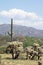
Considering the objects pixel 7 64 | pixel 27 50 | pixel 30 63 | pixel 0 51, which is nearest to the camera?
pixel 7 64

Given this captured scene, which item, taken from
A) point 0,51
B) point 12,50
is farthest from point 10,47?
point 0,51

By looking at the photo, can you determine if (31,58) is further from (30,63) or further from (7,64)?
(7,64)

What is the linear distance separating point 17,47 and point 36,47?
200 cm

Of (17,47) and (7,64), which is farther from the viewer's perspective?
(17,47)

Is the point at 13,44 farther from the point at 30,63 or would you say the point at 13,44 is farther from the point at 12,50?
the point at 30,63

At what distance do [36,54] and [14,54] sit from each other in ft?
9.37

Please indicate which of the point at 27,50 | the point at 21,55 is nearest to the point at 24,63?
the point at 27,50

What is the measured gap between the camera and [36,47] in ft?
94.7

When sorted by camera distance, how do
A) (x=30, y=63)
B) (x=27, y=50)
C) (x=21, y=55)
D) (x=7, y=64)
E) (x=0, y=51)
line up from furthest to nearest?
(x=0, y=51), (x=21, y=55), (x=27, y=50), (x=30, y=63), (x=7, y=64)

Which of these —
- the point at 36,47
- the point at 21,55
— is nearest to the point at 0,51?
the point at 21,55

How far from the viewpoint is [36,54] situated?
93.3 feet

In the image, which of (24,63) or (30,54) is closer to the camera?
(24,63)

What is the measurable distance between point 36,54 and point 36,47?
82 centimetres

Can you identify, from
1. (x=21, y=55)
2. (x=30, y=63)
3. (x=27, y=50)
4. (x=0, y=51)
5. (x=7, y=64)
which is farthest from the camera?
(x=0, y=51)
